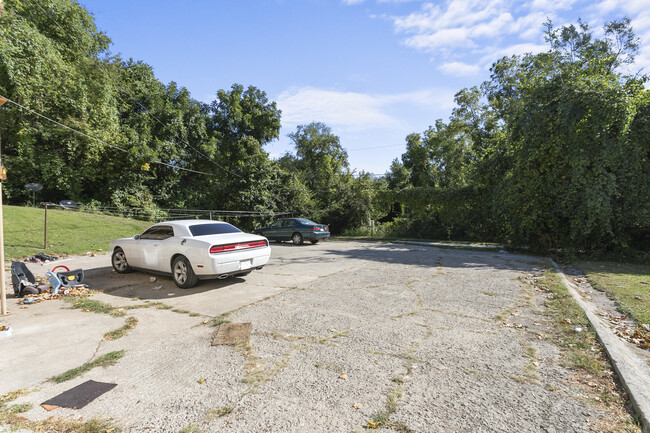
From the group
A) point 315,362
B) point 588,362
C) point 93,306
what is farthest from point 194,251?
point 588,362

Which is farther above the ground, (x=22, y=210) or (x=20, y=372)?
(x=22, y=210)

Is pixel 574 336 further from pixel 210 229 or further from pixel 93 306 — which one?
pixel 93 306

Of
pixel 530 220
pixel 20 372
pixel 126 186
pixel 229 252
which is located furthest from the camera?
pixel 126 186

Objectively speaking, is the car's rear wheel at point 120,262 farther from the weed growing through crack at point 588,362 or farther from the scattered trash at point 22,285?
the weed growing through crack at point 588,362

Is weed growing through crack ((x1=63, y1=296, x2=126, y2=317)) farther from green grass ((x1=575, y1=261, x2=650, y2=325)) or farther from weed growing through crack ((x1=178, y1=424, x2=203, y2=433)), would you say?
green grass ((x1=575, y1=261, x2=650, y2=325))

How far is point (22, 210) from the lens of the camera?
17.4 m

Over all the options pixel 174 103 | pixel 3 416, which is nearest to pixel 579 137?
pixel 3 416

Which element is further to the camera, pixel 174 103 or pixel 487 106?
pixel 174 103

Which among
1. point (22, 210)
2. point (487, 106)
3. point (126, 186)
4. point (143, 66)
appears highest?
point (143, 66)

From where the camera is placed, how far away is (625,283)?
723cm

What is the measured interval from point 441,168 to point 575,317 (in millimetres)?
35565

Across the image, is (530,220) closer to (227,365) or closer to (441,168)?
(227,365)

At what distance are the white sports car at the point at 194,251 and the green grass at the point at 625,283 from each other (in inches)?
277

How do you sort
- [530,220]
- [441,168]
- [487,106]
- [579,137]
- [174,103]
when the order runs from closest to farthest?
[579,137], [530,220], [487,106], [174,103], [441,168]
